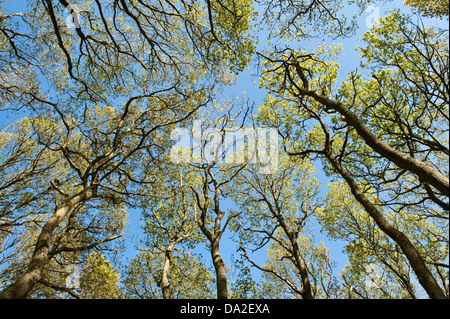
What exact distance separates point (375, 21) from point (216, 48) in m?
7.07

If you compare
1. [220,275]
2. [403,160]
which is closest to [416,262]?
[403,160]

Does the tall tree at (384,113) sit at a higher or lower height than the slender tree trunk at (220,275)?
higher

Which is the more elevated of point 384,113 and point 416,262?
point 384,113

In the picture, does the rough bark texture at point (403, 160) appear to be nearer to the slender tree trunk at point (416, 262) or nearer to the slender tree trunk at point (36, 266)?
the slender tree trunk at point (416, 262)

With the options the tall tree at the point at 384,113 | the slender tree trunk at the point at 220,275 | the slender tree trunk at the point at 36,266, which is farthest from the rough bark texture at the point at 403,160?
the slender tree trunk at the point at 36,266

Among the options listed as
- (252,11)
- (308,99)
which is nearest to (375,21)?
(308,99)

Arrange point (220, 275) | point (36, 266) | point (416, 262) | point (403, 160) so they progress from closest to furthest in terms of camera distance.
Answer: point (416, 262) → point (403, 160) → point (36, 266) → point (220, 275)

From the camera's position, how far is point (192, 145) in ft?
42.4

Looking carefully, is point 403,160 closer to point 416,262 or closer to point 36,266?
point 416,262

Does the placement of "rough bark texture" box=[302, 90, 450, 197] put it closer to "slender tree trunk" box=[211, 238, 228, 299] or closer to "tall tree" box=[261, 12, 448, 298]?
A: "tall tree" box=[261, 12, 448, 298]

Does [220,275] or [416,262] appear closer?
[416,262]

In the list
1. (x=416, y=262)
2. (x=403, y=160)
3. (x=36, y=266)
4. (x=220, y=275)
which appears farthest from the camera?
(x=220, y=275)
